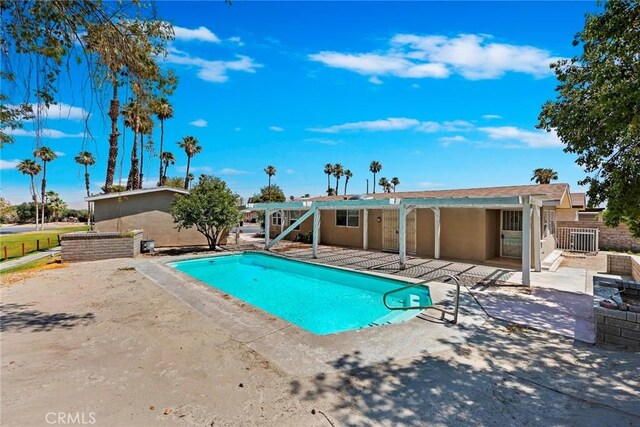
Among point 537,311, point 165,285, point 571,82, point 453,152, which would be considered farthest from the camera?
point 453,152

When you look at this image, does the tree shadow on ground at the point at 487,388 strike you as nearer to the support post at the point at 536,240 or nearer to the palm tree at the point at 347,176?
the support post at the point at 536,240

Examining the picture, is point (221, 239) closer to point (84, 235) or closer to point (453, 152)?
point (84, 235)

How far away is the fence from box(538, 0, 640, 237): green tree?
9520 mm

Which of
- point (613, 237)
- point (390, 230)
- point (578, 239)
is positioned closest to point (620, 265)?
point (578, 239)

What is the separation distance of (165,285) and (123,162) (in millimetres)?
6095

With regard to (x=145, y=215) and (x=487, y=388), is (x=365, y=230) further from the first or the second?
(x=487, y=388)

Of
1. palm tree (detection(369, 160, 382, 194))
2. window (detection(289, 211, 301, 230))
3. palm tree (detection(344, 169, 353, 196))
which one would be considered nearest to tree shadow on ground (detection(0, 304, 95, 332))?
window (detection(289, 211, 301, 230))

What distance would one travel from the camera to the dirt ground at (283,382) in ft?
10.6

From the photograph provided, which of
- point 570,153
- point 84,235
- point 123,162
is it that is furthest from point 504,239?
point 84,235

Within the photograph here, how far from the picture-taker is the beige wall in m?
17.3

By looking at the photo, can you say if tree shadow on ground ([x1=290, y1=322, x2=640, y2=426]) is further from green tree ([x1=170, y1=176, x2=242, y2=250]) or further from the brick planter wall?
the brick planter wall

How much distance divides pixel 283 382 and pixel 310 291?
668 centimetres

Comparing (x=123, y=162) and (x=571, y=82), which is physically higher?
(x=571, y=82)

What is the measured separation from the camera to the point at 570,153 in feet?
27.3
